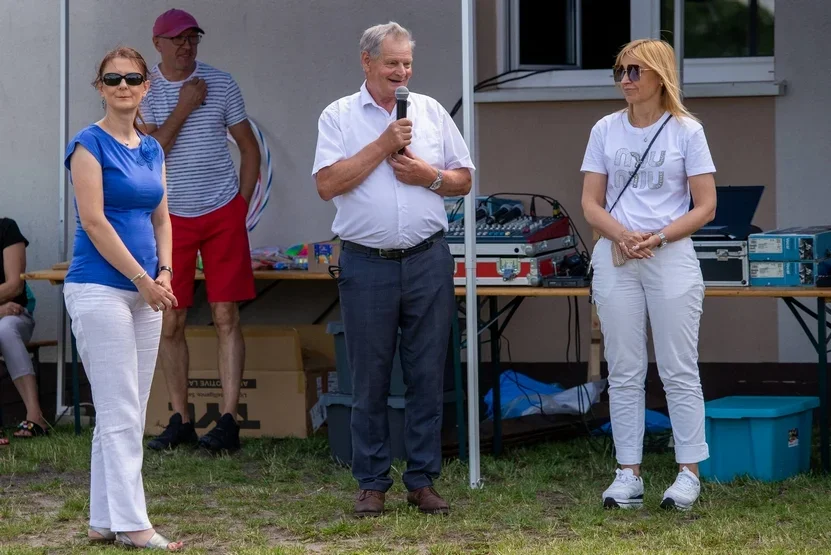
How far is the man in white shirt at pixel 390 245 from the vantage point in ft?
13.5

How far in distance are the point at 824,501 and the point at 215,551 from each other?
7.32ft

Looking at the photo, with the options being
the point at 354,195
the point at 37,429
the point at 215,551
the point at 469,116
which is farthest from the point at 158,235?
the point at 37,429

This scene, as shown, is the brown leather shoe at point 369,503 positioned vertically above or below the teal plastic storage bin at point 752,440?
below

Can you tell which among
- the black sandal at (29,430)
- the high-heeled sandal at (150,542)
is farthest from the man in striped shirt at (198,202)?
the high-heeled sandal at (150,542)

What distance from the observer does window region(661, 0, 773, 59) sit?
20.6ft

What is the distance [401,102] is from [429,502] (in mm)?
1426

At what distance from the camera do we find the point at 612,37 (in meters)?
6.50

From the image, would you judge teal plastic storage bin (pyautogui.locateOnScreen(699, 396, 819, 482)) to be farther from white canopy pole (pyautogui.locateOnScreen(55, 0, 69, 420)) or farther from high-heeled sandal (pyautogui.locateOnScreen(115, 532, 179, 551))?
white canopy pole (pyautogui.locateOnScreen(55, 0, 69, 420))

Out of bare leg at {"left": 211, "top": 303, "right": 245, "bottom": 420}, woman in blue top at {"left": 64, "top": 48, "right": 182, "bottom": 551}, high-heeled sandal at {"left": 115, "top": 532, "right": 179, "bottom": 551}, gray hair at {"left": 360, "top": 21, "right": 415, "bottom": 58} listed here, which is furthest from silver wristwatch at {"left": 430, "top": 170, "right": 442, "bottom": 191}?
bare leg at {"left": 211, "top": 303, "right": 245, "bottom": 420}

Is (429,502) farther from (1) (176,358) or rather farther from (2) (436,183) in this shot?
(1) (176,358)

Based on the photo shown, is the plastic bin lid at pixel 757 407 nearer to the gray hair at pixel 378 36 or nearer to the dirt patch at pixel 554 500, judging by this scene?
the dirt patch at pixel 554 500

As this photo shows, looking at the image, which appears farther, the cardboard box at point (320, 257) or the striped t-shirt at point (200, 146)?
the cardboard box at point (320, 257)

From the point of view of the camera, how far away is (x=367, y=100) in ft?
13.8

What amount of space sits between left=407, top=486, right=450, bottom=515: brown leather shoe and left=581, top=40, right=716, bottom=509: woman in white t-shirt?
60 cm
